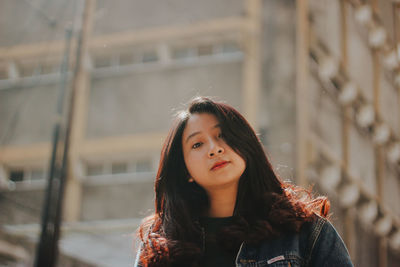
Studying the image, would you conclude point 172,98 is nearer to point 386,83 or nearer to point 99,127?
point 99,127

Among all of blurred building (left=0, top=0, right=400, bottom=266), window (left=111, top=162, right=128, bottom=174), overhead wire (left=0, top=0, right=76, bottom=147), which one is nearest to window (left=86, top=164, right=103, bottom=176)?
blurred building (left=0, top=0, right=400, bottom=266)

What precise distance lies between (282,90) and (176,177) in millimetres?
9146

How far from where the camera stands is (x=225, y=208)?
2.41m

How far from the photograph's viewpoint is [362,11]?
41.7 ft

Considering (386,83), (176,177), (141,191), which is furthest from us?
(386,83)

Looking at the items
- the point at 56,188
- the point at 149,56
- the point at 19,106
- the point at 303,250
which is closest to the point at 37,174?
the point at 19,106

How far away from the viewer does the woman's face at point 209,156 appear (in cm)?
232

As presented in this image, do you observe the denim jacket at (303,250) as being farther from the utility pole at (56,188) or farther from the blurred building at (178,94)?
the blurred building at (178,94)


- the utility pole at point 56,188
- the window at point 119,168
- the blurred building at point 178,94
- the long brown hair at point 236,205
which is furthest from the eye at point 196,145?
the window at point 119,168

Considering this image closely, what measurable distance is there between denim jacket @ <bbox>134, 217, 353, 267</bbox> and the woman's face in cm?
29

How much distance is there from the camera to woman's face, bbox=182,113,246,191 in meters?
2.32

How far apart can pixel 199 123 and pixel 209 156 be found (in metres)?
0.17

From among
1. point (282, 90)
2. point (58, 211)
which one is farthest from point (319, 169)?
point (58, 211)

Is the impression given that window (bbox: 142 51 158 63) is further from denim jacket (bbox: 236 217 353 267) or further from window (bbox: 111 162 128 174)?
denim jacket (bbox: 236 217 353 267)
